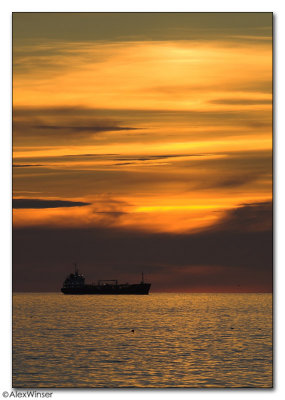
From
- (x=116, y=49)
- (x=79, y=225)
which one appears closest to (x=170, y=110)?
(x=116, y=49)

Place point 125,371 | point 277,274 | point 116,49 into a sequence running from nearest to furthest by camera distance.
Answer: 1. point 277,274
2. point 116,49
3. point 125,371

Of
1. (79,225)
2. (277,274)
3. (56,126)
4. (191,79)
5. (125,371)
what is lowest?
(125,371)

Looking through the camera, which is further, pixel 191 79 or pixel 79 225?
pixel 79 225

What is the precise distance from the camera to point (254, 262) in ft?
56.7

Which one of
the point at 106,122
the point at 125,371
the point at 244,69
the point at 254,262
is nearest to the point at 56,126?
the point at 106,122

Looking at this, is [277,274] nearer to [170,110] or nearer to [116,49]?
[170,110]

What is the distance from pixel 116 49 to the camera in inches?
635

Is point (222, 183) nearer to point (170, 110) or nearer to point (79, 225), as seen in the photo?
point (170, 110)

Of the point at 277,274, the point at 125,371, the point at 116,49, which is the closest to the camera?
the point at 277,274

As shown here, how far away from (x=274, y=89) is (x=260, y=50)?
3.80 feet

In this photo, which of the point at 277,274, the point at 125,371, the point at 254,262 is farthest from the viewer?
the point at 125,371

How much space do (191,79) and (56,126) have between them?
3150 mm

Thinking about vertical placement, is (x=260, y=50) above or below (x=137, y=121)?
above

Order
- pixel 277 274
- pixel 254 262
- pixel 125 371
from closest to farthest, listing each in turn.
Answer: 1. pixel 277 274
2. pixel 254 262
3. pixel 125 371
